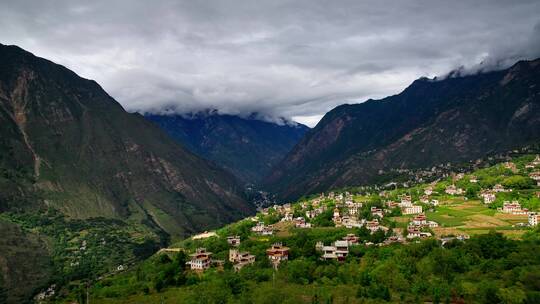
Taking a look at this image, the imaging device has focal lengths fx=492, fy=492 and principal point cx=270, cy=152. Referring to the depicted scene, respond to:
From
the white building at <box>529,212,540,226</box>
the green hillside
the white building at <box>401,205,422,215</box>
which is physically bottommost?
the green hillside

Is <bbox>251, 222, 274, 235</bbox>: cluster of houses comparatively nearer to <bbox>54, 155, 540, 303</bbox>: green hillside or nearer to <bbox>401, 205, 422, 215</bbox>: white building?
<bbox>54, 155, 540, 303</bbox>: green hillside

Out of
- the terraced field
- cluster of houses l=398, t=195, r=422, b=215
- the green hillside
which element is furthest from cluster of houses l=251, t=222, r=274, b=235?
cluster of houses l=398, t=195, r=422, b=215

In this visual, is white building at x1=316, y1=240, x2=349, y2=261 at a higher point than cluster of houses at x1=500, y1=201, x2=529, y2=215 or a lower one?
lower

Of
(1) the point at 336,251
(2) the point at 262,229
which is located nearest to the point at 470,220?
(1) the point at 336,251

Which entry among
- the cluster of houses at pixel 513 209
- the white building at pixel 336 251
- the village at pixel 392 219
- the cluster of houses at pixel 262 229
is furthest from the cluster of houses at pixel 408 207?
the white building at pixel 336 251

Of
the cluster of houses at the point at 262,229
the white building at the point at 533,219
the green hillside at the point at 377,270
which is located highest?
the white building at the point at 533,219

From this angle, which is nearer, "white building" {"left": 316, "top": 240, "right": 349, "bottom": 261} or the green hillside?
the green hillside

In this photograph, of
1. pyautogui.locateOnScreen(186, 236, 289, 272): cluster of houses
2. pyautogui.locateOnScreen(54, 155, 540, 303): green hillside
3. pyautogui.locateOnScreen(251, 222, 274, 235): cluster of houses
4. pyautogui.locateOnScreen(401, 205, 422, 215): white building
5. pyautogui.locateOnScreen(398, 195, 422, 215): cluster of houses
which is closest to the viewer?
pyautogui.locateOnScreen(54, 155, 540, 303): green hillside

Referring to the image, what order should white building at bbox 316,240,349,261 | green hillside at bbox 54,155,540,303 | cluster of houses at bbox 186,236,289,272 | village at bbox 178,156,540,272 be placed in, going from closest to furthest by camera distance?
green hillside at bbox 54,155,540,303 → cluster of houses at bbox 186,236,289,272 → white building at bbox 316,240,349,261 → village at bbox 178,156,540,272

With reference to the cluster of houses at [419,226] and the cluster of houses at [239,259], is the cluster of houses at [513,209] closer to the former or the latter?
the cluster of houses at [419,226]
